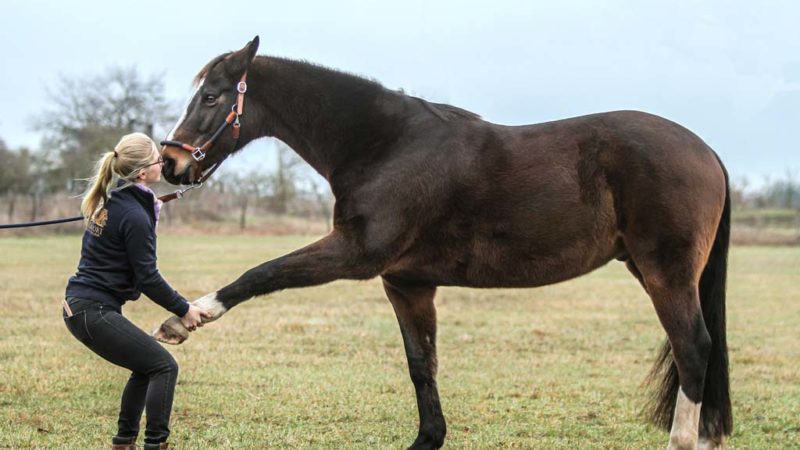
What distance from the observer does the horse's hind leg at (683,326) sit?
5.12m

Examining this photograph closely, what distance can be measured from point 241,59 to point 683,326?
313cm

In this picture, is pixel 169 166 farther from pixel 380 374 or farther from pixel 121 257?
pixel 380 374

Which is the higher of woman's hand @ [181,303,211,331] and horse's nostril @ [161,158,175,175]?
horse's nostril @ [161,158,175,175]

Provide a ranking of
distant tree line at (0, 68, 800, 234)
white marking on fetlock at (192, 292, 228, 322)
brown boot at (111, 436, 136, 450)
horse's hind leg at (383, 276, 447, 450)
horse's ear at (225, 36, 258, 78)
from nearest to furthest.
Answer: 1. white marking on fetlock at (192, 292, 228, 322)
2. brown boot at (111, 436, 136, 450)
3. horse's ear at (225, 36, 258, 78)
4. horse's hind leg at (383, 276, 447, 450)
5. distant tree line at (0, 68, 800, 234)

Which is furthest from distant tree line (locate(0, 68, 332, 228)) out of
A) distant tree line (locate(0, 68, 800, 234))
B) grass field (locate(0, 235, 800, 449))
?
grass field (locate(0, 235, 800, 449))

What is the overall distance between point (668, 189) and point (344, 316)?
9.81m

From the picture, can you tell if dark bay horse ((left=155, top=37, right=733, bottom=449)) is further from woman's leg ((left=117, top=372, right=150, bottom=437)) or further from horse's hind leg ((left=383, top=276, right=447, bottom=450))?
woman's leg ((left=117, top=372, right=150, bottom=437))

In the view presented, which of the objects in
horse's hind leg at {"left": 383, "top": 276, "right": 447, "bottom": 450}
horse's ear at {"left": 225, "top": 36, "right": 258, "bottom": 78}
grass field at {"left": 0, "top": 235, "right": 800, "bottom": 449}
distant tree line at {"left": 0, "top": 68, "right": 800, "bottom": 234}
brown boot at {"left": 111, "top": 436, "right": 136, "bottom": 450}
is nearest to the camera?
brown boot at {"left": 111, "top": 436, "right": 136, "bottom": 450}

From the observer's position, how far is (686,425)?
5.14 m

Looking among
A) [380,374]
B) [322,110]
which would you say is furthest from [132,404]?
[380,374]

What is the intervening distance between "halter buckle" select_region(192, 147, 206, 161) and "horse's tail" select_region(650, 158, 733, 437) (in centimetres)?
322

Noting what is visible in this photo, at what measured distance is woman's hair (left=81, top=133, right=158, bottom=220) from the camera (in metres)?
4.62

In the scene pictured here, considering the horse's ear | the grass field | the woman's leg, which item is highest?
the horse's ear

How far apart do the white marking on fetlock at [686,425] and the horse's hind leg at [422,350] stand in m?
1.48
